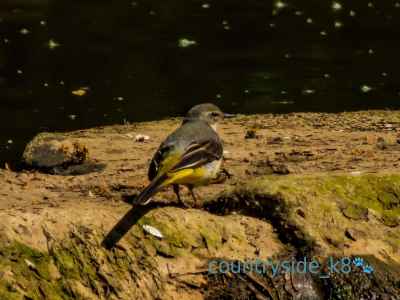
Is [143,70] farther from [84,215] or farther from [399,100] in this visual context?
[84,215]

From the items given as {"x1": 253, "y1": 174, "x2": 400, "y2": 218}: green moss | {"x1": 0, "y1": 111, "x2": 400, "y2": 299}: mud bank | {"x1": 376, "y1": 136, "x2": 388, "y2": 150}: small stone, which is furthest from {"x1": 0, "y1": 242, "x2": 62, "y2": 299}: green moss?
{"x1": 376, "y1": 136, "x2": 388, "y2": 150}: small stone

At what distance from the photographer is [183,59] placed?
56.9ft

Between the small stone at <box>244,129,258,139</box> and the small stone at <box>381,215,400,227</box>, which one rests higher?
the small stone at <box>381,215,400,227</box>

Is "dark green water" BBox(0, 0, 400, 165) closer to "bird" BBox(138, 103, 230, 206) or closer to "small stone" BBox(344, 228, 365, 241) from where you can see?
"bird" BBox(138, 103, 230, 206)

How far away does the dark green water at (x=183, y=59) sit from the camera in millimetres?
14703

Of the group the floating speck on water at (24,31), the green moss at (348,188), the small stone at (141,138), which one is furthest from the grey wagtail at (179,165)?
the floating speck on water at (24,31)

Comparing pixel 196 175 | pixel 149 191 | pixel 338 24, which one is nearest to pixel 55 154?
pixel 196 175

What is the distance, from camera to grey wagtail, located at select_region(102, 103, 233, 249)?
6.98 metres

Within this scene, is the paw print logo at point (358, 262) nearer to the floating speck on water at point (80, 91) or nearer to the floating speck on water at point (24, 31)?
the floating speck on water at point (80, 91)

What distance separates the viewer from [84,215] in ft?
23.2

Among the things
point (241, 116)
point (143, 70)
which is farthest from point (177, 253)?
point (143, 70)

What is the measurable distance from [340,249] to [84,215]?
1.76 meters

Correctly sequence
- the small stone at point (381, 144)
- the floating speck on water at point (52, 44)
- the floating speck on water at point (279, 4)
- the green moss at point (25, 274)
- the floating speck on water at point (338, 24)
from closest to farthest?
the green moss at point (25, 274)
the small stone at point (381, 144)
the floating speck on water at point (52, 44)
the floating speck on water at point (338, 24)
the floating speck on water at point (279, 4)

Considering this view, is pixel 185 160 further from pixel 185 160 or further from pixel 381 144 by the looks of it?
pixel 381 144
